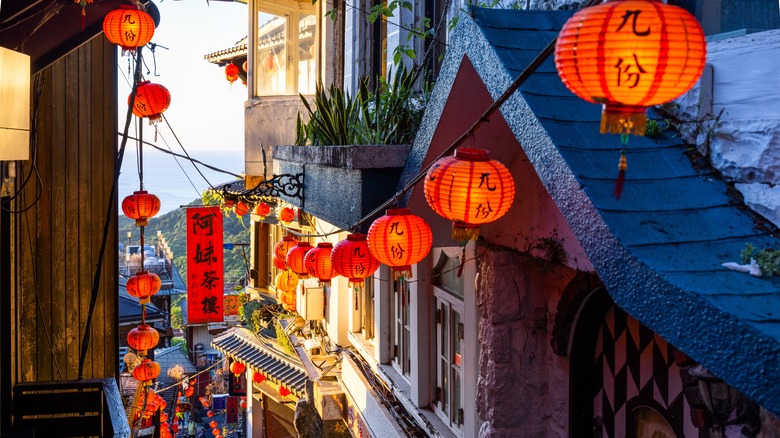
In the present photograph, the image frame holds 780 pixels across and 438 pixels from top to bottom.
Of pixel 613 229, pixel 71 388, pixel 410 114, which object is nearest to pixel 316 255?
pixel 410 114

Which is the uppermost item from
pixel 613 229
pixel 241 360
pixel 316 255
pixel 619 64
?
pixel 619 64

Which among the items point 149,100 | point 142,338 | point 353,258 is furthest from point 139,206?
point 353,258

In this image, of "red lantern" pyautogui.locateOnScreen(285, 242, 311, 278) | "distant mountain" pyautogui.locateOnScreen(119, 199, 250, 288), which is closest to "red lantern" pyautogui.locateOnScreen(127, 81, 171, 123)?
"red lantern" pyautogui.locateOnScreen(285, 242, 311, 278)

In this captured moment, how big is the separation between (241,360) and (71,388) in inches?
587

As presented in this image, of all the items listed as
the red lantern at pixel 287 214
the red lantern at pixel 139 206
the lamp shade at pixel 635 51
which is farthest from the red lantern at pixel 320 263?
the red lantern at pixel 287 214

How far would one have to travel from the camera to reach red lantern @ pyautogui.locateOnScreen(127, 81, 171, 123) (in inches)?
415

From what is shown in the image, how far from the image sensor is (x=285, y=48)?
15.2m

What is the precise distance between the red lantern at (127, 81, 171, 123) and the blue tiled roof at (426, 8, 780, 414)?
6916 mm

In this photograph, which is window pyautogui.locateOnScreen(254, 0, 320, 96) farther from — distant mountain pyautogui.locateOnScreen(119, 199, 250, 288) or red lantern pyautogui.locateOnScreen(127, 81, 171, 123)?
distant mountain pyautogui.locateOnScreen(119, 199, 250, 288)

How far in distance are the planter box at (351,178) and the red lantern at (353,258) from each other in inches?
9.6

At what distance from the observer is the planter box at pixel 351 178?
7254mm

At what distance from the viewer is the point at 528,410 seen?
19.8ft

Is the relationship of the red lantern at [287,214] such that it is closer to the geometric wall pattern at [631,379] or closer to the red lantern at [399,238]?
the red lantern at [399,238]

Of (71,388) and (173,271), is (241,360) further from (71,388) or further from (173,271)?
(173,271)
